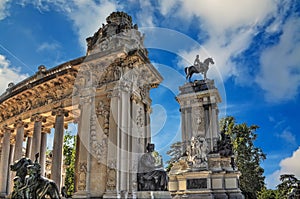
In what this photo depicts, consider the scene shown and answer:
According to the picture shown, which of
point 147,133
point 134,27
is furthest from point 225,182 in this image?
point 134,27

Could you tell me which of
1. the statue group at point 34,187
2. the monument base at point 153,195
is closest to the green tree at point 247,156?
the monument base at point 153,195

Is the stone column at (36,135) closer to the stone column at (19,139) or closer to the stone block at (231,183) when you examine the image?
the stone column at (19,139)

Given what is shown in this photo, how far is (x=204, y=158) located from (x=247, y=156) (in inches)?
844

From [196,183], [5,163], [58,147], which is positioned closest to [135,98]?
[58,147]

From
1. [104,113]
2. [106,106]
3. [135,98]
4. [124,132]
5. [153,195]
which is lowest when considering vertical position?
[153,195]

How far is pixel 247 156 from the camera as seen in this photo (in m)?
45.3

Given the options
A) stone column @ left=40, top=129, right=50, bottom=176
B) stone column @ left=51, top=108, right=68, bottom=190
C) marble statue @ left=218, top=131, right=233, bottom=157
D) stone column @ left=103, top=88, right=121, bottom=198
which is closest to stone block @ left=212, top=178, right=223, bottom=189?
marble statue @ left=218, top=131, right=233, bottom=157

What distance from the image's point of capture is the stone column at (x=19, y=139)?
23241mm

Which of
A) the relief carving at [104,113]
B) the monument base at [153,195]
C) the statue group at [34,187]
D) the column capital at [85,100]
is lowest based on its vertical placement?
the monument base at [153,195]

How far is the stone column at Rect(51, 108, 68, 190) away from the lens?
19438mm

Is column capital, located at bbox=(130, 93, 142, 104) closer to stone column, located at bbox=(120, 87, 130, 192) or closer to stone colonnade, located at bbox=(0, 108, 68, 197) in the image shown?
stone column, located at bbox=(120, 87, 130, 192)

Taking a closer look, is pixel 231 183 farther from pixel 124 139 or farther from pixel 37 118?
pixel 37 118

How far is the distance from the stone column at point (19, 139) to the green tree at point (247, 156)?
26.3m

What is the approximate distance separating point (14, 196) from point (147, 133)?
10.1 metres
